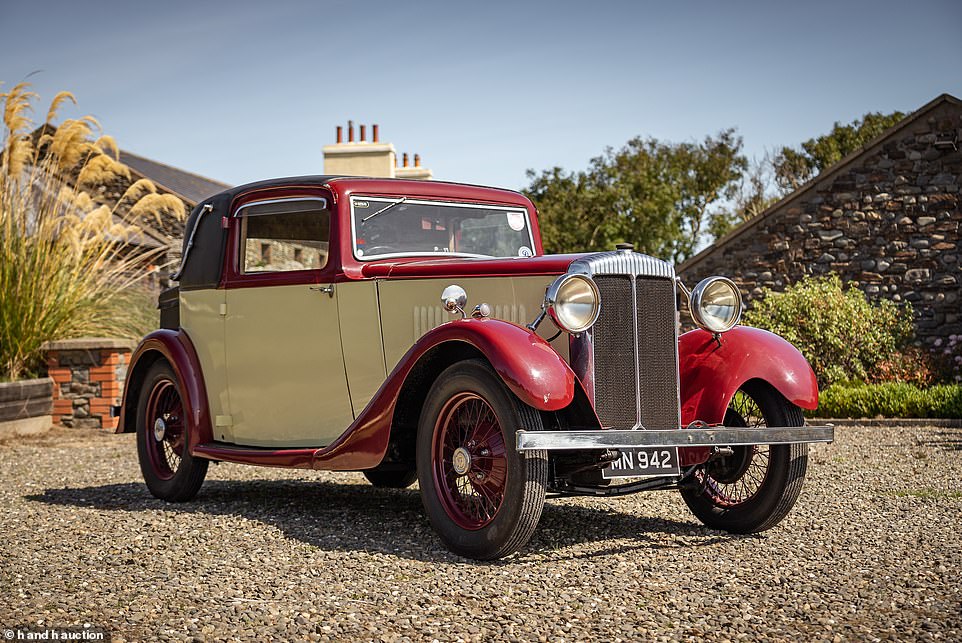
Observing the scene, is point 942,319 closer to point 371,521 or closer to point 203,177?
point 371,521

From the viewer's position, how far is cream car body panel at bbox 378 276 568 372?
448 cm

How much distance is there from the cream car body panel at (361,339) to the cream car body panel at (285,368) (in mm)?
59

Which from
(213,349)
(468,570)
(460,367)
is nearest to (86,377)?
(213,349)

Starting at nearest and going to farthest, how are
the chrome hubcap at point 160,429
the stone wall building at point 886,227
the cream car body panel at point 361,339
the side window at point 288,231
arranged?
the cream car body panel at point 361,339
the side window at point 288,231
the chrome hubcap at point 160,429
the stone wall building at point 886,227

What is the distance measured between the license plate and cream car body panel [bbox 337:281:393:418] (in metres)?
1.43

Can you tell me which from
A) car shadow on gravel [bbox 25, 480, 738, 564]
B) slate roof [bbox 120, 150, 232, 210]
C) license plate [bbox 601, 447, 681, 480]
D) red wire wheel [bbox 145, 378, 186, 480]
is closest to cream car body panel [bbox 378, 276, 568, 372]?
license plate [bbox 601, 447, 681, 480]

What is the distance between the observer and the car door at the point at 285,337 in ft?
17.3

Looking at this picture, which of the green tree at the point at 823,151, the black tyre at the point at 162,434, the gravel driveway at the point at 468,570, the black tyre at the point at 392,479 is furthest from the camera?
the green tree at the point at 823,151

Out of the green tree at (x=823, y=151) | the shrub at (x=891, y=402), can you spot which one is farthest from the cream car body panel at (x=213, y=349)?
the green tree at (x=823, y=151)

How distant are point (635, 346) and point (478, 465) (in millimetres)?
885

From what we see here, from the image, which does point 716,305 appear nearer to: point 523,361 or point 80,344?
point 523,361

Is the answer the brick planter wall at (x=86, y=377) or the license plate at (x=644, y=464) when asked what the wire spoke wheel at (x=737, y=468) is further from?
the brick planter wall at (x=86, y=377)

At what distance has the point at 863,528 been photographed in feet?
16.2

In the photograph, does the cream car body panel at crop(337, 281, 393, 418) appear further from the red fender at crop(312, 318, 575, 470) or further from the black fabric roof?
the black fabric roof
